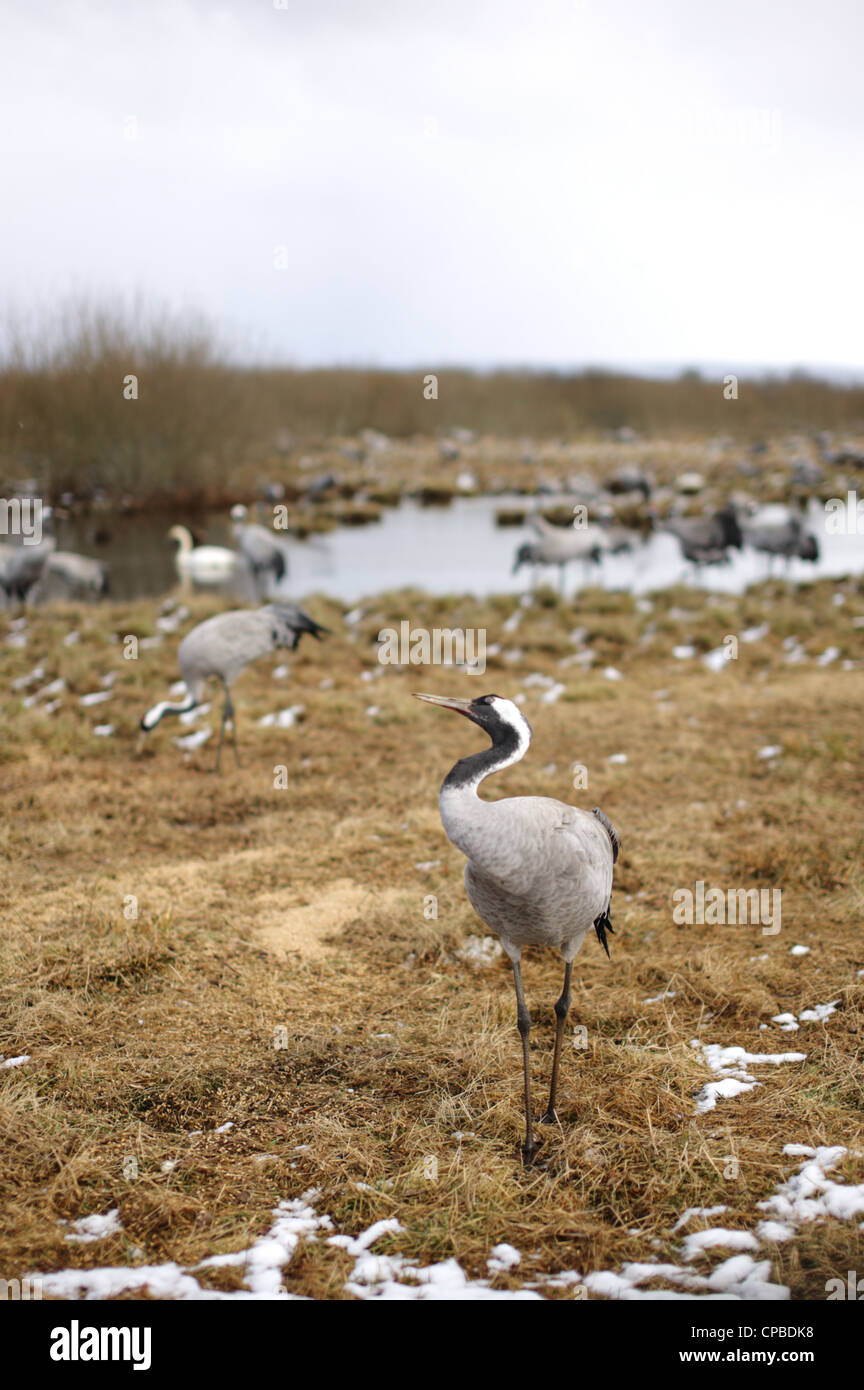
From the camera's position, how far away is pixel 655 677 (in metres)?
9.66

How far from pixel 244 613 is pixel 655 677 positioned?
4.44m

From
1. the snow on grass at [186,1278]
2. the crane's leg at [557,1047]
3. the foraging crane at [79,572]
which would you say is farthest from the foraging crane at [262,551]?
the snow on grass at [186,1278]

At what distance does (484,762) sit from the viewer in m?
2.93

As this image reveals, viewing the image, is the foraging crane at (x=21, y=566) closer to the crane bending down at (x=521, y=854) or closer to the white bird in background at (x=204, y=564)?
the white bird in background at (x=204, y=564)

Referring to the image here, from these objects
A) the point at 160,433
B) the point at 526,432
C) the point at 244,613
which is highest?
the point at 526,432

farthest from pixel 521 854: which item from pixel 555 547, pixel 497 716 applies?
pixel 555 547

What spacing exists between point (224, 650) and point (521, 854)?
4.82m

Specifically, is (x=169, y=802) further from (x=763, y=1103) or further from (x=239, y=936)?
(x=763, y=1103)

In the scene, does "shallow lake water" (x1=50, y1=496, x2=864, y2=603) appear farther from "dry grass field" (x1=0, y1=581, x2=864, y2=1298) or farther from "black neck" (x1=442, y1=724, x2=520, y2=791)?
"black neck" (x1=442, y1=724, x2=520, y2=791)

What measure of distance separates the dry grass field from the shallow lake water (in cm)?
626

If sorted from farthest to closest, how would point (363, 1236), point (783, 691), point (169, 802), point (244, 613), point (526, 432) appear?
point (526, 432) → point (783, 691) → point (244, 613) → point (169, 802) → point (363, 1236)

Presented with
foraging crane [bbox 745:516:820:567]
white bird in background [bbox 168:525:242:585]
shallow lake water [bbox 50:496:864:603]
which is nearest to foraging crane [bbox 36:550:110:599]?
shallow lake water [bbox 50:496:864:603]
